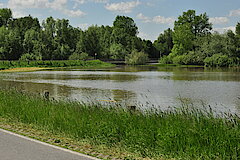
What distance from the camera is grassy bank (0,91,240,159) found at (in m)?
6.84

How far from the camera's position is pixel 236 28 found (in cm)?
10469

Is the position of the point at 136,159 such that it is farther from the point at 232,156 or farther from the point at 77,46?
the point at 77,46

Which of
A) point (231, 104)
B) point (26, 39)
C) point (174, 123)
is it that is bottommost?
point (231, 104)

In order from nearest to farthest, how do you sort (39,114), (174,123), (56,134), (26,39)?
(174,123) → (56,134) → (39,114) → (26,39)

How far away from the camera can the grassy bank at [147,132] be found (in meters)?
6.84

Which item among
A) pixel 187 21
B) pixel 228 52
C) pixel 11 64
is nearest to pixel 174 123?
pixel 11 64

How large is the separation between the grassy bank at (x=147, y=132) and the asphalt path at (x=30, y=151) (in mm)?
989

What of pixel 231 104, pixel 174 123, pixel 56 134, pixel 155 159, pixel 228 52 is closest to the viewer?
pixel 155 159

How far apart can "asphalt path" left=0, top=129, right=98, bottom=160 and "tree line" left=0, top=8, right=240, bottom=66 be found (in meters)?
82.1

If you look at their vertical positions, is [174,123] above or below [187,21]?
below

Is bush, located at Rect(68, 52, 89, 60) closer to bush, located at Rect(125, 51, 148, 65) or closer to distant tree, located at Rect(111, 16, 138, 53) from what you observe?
bush, located at Rect(125, 51, 148, 65)

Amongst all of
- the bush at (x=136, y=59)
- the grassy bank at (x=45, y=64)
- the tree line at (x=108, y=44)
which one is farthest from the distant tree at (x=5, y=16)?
the bush at (x=136, y=59)

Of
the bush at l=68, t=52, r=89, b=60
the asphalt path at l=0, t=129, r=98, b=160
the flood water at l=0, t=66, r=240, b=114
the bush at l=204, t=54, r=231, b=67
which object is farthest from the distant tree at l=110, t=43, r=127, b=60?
the asphalt path at l=0, t=129, r=98, b=160

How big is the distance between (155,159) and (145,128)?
5.45ft
